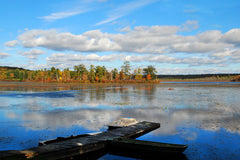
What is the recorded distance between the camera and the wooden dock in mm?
9426

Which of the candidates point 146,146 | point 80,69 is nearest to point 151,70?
point 80,69

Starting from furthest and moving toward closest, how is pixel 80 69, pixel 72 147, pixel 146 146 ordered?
1. pixel 80 69
2. pixel 146 146
3. pixel 72 147

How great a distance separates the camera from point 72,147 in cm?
1066

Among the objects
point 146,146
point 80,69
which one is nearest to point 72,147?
point 146,146

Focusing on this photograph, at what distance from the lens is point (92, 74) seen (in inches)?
6225

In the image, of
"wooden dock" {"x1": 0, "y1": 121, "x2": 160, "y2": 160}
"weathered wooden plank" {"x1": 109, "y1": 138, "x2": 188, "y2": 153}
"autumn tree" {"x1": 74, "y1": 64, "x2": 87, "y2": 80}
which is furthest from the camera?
"autumn tree" {"x1": 74, "y1": 64, "x2": 87, "y2": 80}

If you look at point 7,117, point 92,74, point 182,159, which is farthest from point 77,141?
point 92,74

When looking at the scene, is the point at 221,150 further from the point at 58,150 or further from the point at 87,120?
the point at 87,120

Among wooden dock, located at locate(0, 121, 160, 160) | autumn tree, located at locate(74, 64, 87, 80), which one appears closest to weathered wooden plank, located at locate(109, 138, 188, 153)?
wooden dock, located at locate(0, 121, 160, 160)

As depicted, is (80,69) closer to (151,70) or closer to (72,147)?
(151,70)

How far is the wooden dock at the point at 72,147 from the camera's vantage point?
9426 millimetres

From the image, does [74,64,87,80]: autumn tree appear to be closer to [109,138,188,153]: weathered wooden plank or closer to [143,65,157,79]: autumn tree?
[143,65,157,79]: autumn tree

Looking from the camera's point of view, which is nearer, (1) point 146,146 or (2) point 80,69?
(1) point 146,146

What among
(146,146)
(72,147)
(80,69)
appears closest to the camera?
(72,147)
